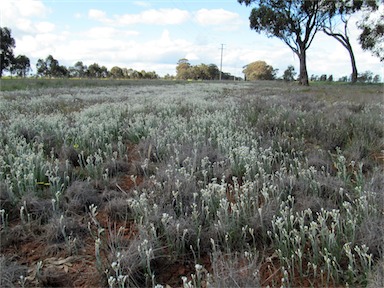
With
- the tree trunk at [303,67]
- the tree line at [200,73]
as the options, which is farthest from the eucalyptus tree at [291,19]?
the tree line at [200,73]

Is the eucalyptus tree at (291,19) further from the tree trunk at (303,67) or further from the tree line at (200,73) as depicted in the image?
the tree line at (200,73)

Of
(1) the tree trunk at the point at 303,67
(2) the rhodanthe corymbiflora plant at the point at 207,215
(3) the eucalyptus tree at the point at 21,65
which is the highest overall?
(3) the eucalyptus tree at the point at 21,65

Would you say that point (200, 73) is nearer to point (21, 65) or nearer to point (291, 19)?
point (21, 65)


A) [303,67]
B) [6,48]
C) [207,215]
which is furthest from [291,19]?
[6,48]

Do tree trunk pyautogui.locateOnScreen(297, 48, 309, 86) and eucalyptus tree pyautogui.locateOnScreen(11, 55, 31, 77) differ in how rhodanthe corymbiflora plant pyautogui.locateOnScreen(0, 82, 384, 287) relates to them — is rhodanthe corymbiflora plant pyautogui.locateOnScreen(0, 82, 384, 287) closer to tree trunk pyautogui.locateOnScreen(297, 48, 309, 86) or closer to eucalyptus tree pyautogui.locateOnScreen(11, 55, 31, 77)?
tree trunk pyautogui.locateOnScreen(297, 48, 309, 86)

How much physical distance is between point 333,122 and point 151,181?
4074 mm

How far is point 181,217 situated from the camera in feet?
8.32

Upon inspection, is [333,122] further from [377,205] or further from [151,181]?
[151,181]

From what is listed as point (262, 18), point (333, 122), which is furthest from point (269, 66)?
point (333, 122)

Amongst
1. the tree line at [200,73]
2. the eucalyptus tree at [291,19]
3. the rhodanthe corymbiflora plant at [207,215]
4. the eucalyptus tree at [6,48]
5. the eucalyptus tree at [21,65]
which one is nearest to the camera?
the rhodanthe corymbiflora plant at [207,215]

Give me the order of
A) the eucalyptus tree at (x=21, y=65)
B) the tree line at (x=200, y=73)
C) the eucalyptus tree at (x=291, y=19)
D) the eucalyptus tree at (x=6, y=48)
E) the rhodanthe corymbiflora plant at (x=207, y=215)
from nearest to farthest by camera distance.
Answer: the rhodanthe corymbiflora plant at (x=207, y=215) → the eucalyptus tree at (x=291, y=19) → the eucalyptus tree at (x=6, y=48) → the eucalyptus tree at (x=21, y=65) → the tree line at (x=200, y=73)

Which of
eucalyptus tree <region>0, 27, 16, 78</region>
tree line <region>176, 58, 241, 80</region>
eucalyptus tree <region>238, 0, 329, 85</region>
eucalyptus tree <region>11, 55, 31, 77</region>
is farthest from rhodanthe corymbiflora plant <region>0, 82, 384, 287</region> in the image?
tree line <region>176, 58, 241, 80</region>

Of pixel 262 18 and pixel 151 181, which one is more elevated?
pixel 262 18

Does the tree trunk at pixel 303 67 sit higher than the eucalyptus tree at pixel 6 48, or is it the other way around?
the eucalyptus tree at pixel 6 48
